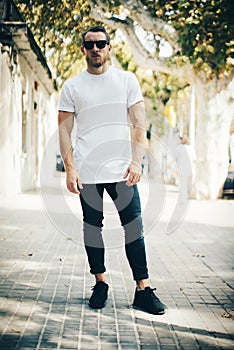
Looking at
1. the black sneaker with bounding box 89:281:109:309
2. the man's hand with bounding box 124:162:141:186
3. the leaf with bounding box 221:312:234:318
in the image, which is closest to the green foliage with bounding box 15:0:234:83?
the man's hand with bounding box 124:162:141:186

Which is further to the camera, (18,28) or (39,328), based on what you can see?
(18,28)

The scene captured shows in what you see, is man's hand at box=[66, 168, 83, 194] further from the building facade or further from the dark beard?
the building facade

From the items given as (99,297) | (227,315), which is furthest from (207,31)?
(227,315)

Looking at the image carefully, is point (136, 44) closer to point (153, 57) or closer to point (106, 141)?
point (153, 57)

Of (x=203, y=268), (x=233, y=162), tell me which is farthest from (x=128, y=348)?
(x=233, y=162)

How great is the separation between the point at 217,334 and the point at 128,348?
0.68 meters

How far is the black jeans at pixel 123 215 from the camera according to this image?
478 cm

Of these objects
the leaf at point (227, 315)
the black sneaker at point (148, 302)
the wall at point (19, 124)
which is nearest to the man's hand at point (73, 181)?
the black sneaker at point (148, 302)

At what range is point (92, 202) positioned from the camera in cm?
484

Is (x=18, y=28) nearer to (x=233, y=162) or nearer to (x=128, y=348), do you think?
(x=233, y=162)

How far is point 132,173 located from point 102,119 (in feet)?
1.52

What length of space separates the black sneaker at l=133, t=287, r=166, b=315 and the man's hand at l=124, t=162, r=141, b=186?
840 millimetres

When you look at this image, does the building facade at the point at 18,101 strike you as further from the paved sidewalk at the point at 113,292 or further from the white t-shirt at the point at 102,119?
the white t-shirt at the point at 102,119

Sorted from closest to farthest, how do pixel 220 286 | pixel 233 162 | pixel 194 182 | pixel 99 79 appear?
pixel 99 79 < pixel 220 286 < pixel 194 182 < pixel 233 162
